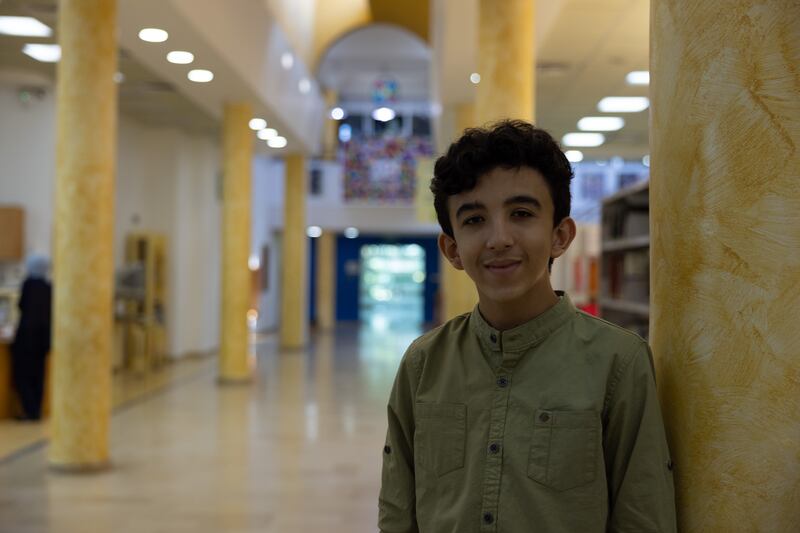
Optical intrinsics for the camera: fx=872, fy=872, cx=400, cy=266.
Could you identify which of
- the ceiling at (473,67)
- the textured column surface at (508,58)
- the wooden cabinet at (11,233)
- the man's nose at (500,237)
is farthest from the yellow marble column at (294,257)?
the man's nose at (500,237)

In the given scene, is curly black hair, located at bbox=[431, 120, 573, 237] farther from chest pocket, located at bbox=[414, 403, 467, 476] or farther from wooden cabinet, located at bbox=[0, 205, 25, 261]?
wooden cabinet, located at bbox=[0, 205, 25, 261]

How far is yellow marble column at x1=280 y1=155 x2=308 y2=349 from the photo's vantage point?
19484 millimetres

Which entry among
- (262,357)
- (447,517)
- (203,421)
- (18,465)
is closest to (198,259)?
(262,357)

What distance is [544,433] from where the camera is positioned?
5.12 ft

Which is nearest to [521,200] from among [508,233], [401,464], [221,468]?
[508,233]

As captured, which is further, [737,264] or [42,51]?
[42,51]

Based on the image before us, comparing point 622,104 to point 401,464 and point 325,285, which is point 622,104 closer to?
point 401,464

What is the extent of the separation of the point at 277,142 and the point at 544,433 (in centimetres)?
1654

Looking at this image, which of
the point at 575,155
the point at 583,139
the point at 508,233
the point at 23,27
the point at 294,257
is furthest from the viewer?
the point at 294,257

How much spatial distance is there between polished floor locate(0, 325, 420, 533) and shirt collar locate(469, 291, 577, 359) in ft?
13.0

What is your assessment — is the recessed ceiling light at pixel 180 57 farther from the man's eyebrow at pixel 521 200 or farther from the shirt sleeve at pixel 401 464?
the man's eyebrow at pixel 521 200

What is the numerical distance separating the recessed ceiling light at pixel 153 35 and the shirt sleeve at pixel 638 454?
8.25 metres

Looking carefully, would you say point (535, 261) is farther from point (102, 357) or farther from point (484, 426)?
point (102, 357)

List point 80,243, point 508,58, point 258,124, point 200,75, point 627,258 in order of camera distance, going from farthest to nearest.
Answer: point 258,124
point 200,75
point 627,258
point 508,58
point 80,243
